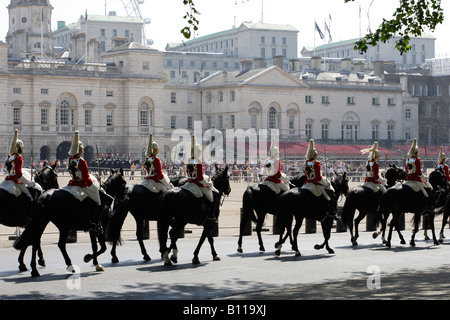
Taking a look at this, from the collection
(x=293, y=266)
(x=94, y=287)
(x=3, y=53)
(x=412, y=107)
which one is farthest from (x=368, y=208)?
(x=412, y=107)

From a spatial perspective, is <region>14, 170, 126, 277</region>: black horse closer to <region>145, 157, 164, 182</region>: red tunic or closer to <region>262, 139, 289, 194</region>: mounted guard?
<region>145, 157, 164, 182</region>: red tunic

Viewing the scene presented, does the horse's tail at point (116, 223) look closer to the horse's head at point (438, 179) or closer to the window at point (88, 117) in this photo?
the horse's head at point (438, 179)

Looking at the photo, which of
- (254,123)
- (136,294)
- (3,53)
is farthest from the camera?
(254,123)

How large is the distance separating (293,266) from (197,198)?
2328mm

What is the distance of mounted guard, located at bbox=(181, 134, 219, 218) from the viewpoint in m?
19.1

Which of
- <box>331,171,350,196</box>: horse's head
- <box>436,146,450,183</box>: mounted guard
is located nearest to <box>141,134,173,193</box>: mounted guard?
<box>331,171,350,196</box>: horse's head

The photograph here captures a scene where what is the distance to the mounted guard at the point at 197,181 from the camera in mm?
19062

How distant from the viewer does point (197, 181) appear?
19.2 m

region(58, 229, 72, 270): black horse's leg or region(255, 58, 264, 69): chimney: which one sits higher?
Result: region(255, 58, 264, 69): chimney

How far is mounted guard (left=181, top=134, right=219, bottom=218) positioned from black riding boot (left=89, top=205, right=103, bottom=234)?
218 cm

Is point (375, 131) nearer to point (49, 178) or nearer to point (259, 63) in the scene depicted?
point (259, 63)

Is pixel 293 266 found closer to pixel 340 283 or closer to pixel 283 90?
pixel 340 283

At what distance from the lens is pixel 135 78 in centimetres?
9250


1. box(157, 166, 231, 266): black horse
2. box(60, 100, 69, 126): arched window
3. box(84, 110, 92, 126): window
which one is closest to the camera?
box(157, 166, 231, 266): black horse
